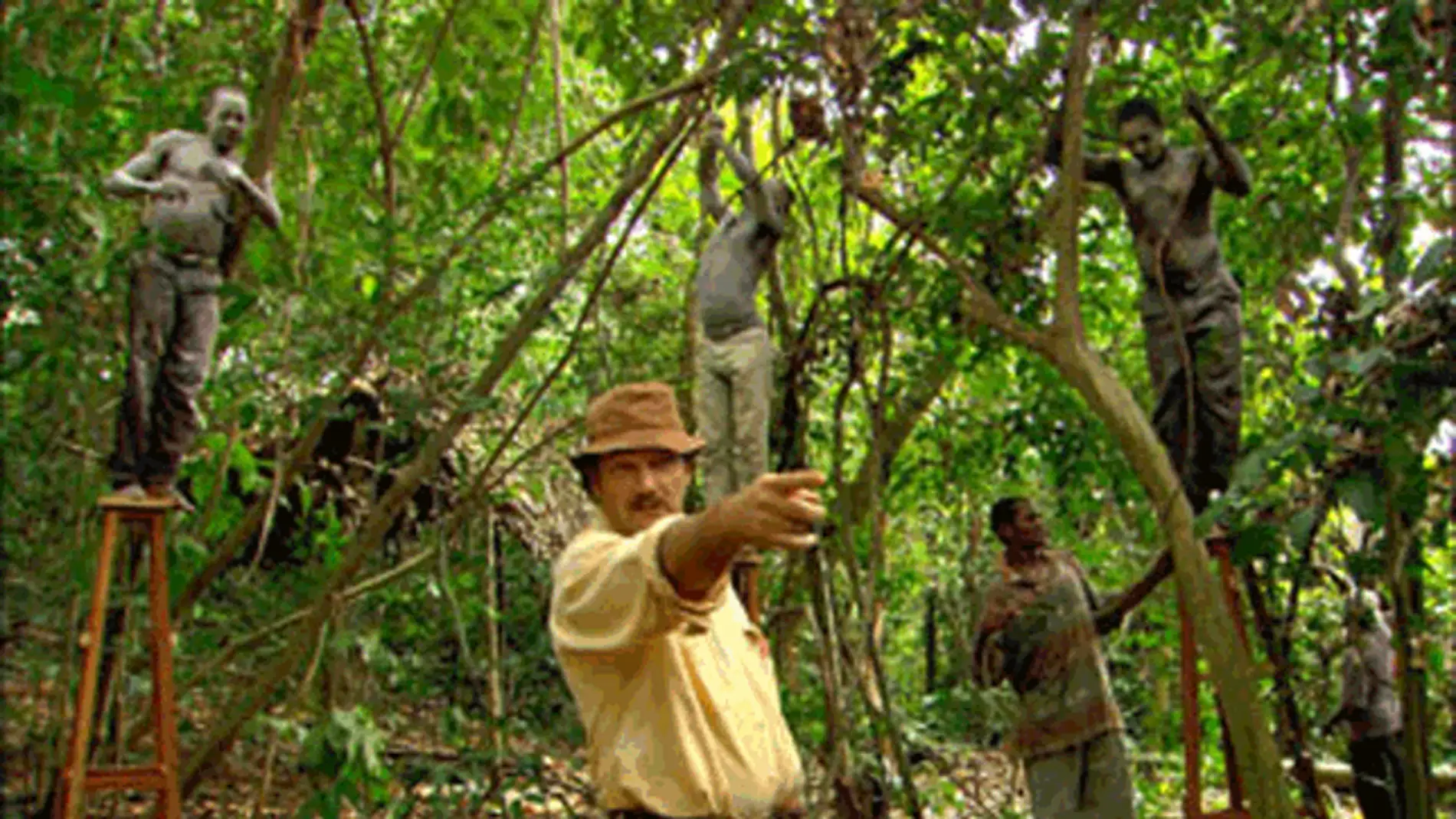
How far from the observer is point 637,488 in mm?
2852

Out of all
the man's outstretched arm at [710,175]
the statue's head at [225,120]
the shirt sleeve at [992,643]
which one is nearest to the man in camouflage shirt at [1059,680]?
the shirt sleeve at [992,643]

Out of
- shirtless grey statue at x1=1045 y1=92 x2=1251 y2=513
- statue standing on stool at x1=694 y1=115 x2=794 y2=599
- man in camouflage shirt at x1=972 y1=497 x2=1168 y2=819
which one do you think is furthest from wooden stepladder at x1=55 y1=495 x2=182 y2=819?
shirtless grey statue at x1=1045 y1=92 x2=1251 y2=513

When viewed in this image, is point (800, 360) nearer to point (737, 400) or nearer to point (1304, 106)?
point (737, 400)

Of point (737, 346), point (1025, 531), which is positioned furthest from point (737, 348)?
point (1025, 531)

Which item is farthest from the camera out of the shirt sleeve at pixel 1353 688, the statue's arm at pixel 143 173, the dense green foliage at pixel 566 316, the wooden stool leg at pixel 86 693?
the shirt sleeve at pixel 1353 688

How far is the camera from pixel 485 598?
732 centimetres

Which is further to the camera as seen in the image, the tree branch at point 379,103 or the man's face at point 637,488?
the tree branch at point 379,103

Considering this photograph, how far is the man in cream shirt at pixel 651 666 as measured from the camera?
2.43 m

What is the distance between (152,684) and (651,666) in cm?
361

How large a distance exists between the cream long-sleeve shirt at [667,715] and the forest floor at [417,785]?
2860mm

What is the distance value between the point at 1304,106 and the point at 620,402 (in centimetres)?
509

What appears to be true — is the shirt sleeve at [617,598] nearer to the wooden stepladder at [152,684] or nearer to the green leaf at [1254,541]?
the green leaf at [1254,541]

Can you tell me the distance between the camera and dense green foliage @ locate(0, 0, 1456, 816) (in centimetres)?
495

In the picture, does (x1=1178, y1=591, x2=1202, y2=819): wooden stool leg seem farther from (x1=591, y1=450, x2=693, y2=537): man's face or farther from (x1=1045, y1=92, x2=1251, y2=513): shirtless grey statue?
(x1=591, y1=450, x2=693, y2=537): man's face
